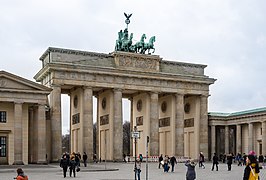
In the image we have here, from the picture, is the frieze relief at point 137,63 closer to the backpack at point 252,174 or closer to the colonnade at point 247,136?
the colonnade at point 247,136

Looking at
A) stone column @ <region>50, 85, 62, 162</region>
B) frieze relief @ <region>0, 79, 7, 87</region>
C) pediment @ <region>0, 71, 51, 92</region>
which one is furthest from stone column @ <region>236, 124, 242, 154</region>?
frieze relief @ <region>0, 79, 7, 87</region>

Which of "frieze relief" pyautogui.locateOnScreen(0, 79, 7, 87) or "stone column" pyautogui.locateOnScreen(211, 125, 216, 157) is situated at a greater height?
"frieze relief" pyautogui.locateOnScreen(0, 79, 7, 87)

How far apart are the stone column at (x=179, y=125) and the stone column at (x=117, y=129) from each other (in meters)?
9.57

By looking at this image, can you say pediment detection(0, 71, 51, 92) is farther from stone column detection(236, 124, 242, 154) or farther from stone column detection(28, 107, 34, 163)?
stone column detection(236, 124, 242, 154)

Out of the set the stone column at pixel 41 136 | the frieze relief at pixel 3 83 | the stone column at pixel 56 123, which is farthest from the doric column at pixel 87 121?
the frieze relief at pixel 3 83

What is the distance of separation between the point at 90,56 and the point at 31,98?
16.2 m

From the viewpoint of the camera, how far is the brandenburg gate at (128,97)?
65.0 meters

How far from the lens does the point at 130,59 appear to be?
230 ft

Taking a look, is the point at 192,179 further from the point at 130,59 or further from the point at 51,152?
the point at 130,59

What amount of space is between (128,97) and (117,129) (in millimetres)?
11701

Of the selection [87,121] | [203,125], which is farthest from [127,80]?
[203,125]

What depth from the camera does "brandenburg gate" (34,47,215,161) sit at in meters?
65.0

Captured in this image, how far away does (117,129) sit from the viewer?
68250 mm

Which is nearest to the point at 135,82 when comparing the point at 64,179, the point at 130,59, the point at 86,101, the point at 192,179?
the point at 130,59
